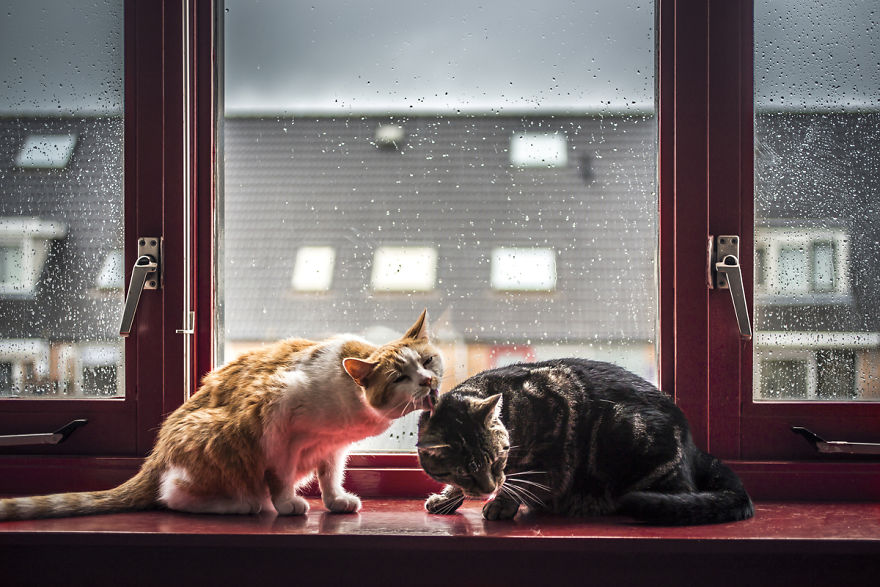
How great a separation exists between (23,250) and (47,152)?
23 centimetres

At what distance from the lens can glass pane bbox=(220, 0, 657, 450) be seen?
1.55 m

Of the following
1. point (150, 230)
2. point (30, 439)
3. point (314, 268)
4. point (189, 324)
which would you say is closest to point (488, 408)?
point (314, 268)

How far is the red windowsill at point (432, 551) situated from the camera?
1.15 meters

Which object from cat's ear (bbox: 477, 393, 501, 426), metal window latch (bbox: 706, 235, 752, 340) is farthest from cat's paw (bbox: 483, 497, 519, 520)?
metal window latch (bbox: 706, 235, 752, 340)

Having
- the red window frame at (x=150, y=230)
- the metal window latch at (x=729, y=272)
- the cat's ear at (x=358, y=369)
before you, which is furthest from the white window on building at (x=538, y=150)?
the red window frame at (x=150, y=230)

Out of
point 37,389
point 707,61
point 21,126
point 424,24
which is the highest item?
point 424,24

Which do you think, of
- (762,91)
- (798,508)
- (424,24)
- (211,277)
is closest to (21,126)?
(211,277)

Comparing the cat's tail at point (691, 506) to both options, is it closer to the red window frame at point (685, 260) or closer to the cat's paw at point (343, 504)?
the red window frame at point (685, 260)

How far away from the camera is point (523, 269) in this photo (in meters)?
1.56

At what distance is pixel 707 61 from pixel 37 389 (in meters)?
1.64

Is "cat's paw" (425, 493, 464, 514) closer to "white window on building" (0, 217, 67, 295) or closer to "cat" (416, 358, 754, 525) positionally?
"cat" (416, 358, 754, 525)

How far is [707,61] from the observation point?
4.91 ft

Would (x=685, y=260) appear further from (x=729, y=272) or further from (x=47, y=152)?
(x=47, y=152)

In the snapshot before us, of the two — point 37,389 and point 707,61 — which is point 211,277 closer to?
point 37,389
